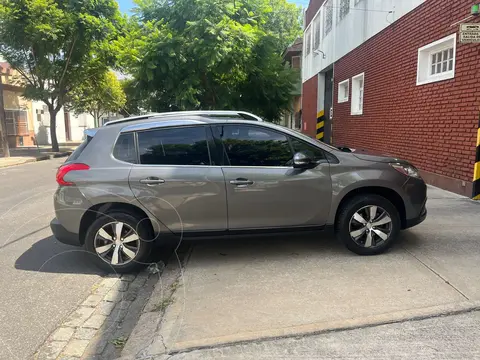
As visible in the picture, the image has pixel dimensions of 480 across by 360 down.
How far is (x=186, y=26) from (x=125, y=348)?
1271cm

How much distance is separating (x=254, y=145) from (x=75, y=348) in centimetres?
265

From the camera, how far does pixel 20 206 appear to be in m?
7.87

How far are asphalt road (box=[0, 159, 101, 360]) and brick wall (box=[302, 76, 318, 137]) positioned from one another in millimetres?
15596

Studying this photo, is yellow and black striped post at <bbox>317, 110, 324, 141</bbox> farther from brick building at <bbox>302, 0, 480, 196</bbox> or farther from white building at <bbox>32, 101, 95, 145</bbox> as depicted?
white building at <bbox>32, 101, 95, 145</bbox>

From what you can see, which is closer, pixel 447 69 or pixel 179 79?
pixel 447 69

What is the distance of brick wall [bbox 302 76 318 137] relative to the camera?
2071 centimetres

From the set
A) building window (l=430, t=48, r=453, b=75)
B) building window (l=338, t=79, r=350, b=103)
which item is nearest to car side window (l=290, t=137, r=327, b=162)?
building window (l=430, t=48, r=453, b=75)

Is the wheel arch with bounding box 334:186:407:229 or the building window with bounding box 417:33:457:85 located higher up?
the building window with bounding box 417:33:457:85

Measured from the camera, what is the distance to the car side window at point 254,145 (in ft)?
14.9

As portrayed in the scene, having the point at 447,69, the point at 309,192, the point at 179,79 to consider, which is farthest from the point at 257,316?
the point at 179,79

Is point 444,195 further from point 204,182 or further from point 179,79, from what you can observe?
point 179,79

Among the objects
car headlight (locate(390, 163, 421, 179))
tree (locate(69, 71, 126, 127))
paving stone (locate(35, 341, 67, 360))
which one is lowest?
paving stone (locate(35, 341, 67, 360))

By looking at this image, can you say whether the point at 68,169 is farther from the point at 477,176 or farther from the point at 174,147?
the point at 477,176

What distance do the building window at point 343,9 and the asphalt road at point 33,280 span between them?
39.1ft
